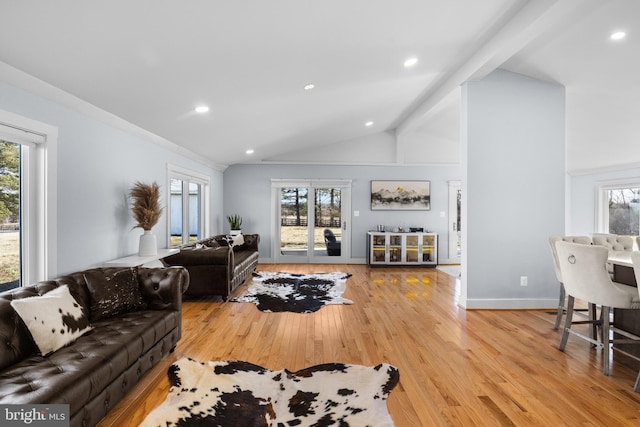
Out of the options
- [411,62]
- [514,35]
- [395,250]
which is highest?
[411,62]

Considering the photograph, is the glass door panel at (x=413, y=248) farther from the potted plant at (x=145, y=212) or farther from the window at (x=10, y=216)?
the window at (x=10, y=216)

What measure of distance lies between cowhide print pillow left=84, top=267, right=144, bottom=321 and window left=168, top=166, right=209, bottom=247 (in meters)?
2.27

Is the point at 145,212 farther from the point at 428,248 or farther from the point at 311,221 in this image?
the point at 428,248

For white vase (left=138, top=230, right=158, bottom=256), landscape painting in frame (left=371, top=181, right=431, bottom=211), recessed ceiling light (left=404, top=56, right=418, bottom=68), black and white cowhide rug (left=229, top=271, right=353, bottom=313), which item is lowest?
black and white cowhide rug (left=229, top=271, right=353, bottom=313)

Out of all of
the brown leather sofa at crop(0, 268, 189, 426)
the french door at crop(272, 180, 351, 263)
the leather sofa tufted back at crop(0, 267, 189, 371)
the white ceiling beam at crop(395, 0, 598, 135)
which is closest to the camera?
the brown leather sofa at crop(0, 268, 189, 426)

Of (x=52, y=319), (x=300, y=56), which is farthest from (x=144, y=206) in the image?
(x=300, y=56)

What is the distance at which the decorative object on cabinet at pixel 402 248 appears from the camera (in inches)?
302

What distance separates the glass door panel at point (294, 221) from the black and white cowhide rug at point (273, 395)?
Answer: 5342 mm

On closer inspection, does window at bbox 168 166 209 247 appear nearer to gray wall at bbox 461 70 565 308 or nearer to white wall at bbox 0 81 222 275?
white wall at bbox 0 81 222 275

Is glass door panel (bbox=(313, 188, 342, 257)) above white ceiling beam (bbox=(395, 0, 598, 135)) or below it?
below

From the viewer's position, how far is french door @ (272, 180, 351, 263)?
→ 26.3 feet

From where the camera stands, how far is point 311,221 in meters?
8.05

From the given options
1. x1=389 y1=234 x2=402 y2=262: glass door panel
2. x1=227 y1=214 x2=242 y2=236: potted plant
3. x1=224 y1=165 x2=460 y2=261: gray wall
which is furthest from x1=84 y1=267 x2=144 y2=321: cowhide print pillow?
x1=389 y1=234 x2=402 y2=262: glass door panel

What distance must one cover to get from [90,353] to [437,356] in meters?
2.54
